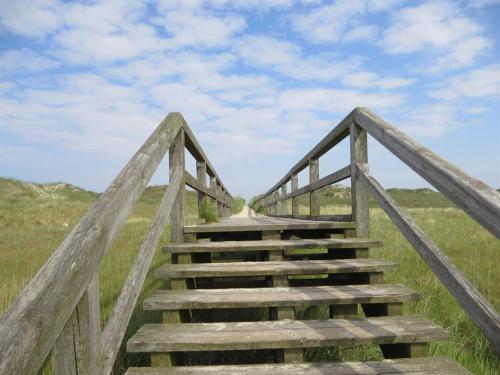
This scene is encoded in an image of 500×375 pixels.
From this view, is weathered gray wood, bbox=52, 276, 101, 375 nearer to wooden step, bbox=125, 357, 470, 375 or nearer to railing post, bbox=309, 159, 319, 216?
wooden step, bbox=125, 357, 470, 375

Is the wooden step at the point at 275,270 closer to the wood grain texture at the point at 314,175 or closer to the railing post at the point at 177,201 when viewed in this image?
the railing post at the point at 177,201

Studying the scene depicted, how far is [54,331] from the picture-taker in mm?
1165

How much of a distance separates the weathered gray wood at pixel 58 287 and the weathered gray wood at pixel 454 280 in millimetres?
1653

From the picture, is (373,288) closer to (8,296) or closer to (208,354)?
(208,354)

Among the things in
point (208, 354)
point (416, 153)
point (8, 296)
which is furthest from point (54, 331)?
point (8, 296)

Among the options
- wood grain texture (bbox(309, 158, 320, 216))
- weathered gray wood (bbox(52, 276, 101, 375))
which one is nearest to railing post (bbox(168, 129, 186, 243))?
weathered gray wood (bbox(52, 276, 101, 375))

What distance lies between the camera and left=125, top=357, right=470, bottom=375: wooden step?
6.59 feet

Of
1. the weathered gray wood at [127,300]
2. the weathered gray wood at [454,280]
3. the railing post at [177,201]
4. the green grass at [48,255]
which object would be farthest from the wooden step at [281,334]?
the railing post at [177,201]

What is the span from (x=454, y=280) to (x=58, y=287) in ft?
5.90

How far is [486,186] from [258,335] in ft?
4.66

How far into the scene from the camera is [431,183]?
2113mm

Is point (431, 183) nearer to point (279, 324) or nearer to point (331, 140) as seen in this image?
point (279, 324)

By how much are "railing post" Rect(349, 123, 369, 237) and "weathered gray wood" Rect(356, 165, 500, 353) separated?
789 mm

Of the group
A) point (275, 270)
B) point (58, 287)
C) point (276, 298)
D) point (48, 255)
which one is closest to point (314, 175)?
point (275, 270)
